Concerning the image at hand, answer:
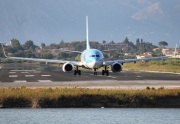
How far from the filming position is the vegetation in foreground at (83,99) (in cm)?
7300

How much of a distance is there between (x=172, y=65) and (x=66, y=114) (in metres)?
99.7

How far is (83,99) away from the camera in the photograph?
2904 inches

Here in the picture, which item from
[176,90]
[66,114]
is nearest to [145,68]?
[176,90]

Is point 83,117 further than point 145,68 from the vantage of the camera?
No

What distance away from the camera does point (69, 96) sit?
242 feet

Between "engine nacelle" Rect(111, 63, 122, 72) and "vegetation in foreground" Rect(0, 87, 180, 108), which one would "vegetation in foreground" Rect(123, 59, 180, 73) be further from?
"vegetation in foreground" Rect(0, 87, 180, 108)

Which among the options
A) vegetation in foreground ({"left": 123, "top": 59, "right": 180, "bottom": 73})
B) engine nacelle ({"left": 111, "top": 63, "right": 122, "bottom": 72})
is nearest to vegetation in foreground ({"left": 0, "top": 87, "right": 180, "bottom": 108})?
engine nacelle ({"left": 111, "top": 63, "right": 122, "bottom": 72})

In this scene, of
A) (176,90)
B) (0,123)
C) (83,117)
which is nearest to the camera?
(0,123)

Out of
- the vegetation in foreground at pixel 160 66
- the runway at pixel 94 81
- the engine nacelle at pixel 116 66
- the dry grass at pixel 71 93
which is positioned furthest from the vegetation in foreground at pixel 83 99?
the vegetation in foreground at pixel 160 66

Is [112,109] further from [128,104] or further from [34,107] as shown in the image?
[34,107]

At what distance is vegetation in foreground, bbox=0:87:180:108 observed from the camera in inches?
2874

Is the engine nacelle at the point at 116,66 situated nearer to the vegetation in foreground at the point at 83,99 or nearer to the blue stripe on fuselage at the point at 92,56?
the blue stripe on fuselage at the point at 92,56

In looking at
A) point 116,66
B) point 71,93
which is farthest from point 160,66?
point 71,93

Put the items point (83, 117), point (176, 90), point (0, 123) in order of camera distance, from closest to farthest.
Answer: point (0, 123) → point (83, 117) → point (176, 90)
